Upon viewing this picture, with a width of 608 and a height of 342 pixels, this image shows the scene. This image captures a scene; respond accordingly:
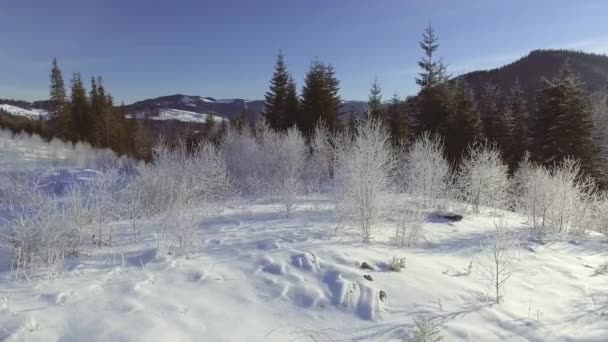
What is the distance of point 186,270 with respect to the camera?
16.9 ft

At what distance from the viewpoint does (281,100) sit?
2611 centimetres

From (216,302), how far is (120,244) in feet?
9.32

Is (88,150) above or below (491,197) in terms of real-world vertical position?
above

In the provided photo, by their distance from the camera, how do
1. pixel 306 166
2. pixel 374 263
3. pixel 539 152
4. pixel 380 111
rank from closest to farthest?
pixel 374 263 < pixel 306 166 < pixel 539 152 < pixel 380 111

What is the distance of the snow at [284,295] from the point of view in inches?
150

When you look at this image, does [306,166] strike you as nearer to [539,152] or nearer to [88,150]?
[539,152]

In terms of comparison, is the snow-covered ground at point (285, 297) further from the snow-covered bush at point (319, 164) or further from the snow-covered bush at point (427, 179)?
the snow-covered bush at point (319, 164)

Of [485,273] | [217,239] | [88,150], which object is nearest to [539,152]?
[485,273]

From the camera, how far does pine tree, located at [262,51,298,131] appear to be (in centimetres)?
2584

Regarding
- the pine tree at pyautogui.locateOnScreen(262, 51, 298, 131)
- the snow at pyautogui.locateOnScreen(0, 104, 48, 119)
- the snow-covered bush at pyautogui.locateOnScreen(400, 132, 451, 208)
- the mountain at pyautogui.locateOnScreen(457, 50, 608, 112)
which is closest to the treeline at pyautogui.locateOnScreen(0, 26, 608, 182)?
the pine tree at pyautogui.locateOnScreen(262, 51, 298, 131)

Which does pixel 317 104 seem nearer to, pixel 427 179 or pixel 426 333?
pixel 427 179

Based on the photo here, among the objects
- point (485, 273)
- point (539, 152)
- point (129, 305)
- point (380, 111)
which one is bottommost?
point (485, 273)

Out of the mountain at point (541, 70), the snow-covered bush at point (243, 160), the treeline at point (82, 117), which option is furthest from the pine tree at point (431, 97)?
the mountain at point (541, 70)

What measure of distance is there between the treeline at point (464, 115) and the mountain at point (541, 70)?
46737 millimetres
